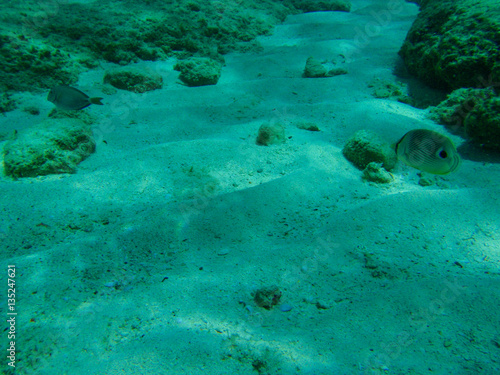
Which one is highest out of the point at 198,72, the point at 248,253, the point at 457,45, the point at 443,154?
the point at 457,45

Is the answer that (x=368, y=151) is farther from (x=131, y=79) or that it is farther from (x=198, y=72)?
(x=131, y=79)

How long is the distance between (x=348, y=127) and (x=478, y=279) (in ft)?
8.26

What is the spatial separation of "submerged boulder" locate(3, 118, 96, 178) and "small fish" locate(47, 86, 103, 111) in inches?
9.2

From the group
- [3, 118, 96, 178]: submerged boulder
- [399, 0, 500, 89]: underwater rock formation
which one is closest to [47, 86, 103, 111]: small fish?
[3, 118, 96, 178]: submerged boulder

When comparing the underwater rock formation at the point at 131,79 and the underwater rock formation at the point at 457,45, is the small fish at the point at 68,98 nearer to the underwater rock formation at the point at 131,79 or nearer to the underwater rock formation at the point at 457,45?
the underwater rock formation at the point at 131,79

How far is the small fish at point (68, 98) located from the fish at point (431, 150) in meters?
3.63

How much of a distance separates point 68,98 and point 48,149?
2.43ft

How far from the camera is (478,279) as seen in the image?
1998mm

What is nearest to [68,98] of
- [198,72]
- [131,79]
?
[131,79]

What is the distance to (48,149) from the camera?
124 inches

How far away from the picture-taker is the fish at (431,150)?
2002mm

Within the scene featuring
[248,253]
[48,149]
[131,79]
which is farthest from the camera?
[131,79]

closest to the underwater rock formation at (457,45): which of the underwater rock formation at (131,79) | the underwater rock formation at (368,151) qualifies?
the underwater rock formation at (368,151)

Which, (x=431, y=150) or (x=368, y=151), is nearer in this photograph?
(x=431, y=150)
